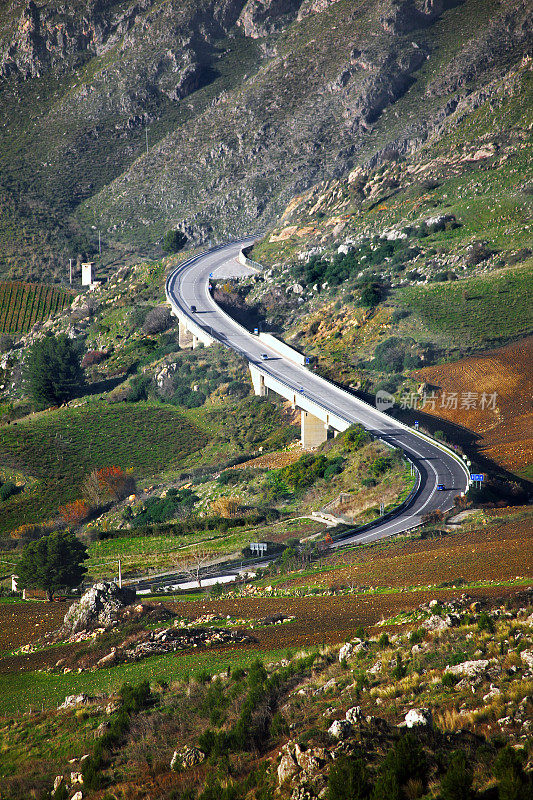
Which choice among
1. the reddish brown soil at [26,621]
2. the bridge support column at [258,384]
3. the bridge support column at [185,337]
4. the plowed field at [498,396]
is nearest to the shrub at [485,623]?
the reddish brown soil at [26,621]

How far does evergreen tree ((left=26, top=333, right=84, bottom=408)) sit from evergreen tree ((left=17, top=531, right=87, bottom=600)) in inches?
1871

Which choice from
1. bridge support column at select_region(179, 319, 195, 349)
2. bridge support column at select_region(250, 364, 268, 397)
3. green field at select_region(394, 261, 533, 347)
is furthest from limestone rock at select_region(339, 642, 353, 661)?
bridge support column at select_region(179, 319, 195, 349)

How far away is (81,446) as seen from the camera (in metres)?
68.7

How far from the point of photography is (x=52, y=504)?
5803 centimetres

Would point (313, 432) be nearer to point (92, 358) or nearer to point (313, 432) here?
point (313, 432)

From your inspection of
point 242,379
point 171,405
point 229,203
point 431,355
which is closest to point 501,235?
point 431,355

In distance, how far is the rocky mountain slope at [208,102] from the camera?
125750mm

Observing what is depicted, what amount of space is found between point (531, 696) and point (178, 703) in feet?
27.7

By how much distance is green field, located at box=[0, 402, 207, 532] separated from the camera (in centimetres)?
5944

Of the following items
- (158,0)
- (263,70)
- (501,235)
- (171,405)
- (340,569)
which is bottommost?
(340,569)

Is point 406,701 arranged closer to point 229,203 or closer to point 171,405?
point 171,405

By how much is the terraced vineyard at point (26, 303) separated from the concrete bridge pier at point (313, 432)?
60.7m

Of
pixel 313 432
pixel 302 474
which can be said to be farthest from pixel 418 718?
pixel 313 432

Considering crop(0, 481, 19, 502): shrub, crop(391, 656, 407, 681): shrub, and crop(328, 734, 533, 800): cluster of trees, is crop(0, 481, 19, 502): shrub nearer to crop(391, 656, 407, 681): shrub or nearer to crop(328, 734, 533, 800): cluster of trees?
crop(391, 656, 407, 681): shrub
